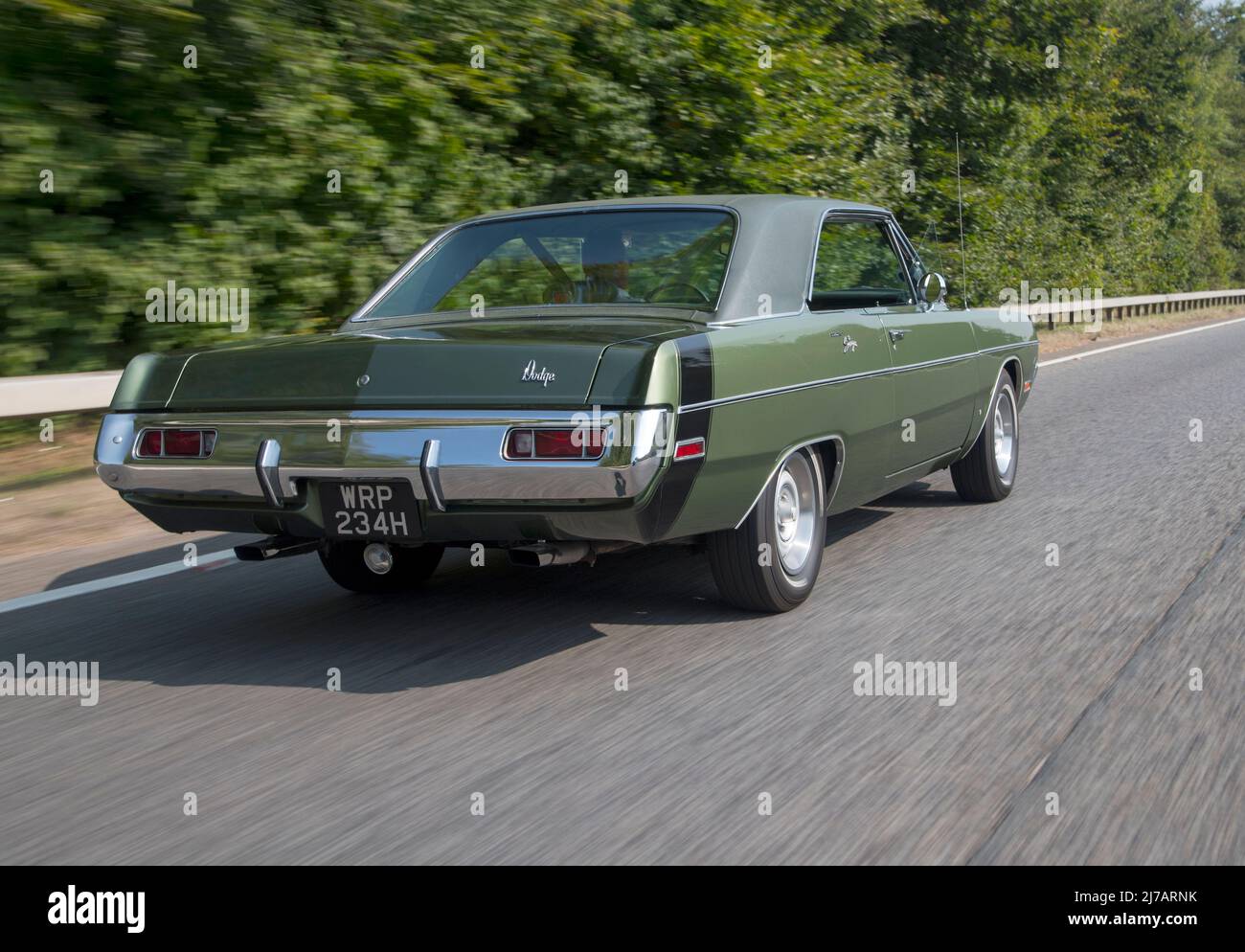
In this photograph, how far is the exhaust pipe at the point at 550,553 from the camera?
176 inches

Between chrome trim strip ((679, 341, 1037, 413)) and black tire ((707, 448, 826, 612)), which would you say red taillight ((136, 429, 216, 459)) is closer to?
chrome trim strip ((679, 341, 1037, 413))

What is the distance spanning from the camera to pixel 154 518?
4832 millimetres

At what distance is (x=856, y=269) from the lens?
239 inches

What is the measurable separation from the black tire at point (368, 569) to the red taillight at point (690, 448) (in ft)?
5.31

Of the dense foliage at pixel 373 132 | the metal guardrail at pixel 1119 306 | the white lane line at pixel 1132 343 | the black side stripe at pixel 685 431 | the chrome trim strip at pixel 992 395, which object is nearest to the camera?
the black side stripe at pixel 685 431

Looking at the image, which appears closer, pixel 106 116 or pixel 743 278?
pixel 743 278

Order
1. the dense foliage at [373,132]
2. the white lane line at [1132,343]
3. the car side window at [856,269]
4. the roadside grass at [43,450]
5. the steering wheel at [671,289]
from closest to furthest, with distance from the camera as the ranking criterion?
the steering wheel at [671,289], the car side window at [856,269], the roadside grass at [43,450], the dense foliage at [373,132], the white lane line at [1132,343]

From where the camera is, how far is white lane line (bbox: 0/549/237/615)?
5.75 meters

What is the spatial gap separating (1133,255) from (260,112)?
33801 mm

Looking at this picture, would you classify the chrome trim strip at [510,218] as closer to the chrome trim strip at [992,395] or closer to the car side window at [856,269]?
the car side window at [856,269]

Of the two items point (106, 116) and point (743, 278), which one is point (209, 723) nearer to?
point (743, 278)

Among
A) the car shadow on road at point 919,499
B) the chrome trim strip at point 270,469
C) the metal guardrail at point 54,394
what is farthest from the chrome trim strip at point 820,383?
the metal guardrail at point 54,394
